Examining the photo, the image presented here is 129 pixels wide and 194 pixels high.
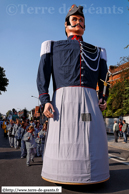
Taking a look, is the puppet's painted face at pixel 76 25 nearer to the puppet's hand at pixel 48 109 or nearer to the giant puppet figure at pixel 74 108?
the giant puppet figure at pixel 74 108

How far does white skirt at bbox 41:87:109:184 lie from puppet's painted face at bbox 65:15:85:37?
52.7 inches

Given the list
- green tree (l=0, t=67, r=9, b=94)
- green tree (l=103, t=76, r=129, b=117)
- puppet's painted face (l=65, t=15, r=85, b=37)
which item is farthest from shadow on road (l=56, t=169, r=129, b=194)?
Answer: green tree (l=0, t=67, r=9, b=94)

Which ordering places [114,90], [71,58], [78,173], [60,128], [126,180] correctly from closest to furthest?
[78,173], [60,128], [71,58], [126,180], [114,90]

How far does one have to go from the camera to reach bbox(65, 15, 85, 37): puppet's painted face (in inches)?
187

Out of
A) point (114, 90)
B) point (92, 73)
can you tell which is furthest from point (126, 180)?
point (114, 90)

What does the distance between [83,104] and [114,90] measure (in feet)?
71.3

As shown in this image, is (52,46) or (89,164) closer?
(89,164)

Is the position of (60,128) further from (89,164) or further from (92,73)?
(92,73)

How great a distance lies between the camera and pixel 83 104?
4137mm

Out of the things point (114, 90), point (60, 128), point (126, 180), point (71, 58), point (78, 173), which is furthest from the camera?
point (114, 90)

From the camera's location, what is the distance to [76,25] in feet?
15.5

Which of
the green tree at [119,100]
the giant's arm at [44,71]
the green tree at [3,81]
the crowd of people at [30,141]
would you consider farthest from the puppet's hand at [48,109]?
the green tree at [3,81]

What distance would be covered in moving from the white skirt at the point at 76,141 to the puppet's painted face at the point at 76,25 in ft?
4.39

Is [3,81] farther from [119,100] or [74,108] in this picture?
[74,108]
